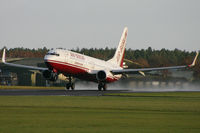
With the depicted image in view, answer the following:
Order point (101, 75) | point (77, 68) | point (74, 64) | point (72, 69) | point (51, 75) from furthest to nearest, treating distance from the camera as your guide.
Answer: point (101, 75), point (77, 68), point (74, 64), point (72, 69), point (51, 75)

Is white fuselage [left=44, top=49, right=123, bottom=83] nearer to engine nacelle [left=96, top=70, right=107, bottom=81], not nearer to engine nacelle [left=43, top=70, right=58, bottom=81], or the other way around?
engine nacelle [left=96, top=70, right=107, bottom=81]

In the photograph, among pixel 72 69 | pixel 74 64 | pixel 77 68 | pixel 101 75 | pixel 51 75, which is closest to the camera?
pixel 51 75

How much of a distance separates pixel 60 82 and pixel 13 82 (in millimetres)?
10717

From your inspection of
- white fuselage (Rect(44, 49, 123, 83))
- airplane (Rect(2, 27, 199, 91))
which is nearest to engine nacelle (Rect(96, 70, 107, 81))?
airplane (Rect(2, 27, 199, 91))

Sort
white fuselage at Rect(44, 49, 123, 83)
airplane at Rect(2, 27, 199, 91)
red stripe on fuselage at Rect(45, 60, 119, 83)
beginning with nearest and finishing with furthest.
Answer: red stripe on fuselage at Rect(45, 60, 119, 83) < white fuselage at Rect(44, 49, 123, 83) < airplane at Rect(2, 27, 199, 91)

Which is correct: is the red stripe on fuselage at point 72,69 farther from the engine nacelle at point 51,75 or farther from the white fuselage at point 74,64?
the engine nacelle at point 51,75

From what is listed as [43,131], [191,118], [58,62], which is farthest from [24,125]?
[58,62]

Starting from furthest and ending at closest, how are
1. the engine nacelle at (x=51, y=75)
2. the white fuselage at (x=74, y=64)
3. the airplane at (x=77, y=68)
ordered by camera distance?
the engine nacelle at (x=51, y=75) < the airplane at (x=77, y=68) < the white fuselage at (x=74, y=64)

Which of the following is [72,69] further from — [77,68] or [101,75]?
[101,75]

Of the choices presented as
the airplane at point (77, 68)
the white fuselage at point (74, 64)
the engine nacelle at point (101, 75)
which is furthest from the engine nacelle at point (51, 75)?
the engine nacelle at point (101, 75)

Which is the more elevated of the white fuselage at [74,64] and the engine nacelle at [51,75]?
the white fuselage at [74,64]

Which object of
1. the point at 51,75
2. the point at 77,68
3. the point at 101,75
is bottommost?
the point at 101,75

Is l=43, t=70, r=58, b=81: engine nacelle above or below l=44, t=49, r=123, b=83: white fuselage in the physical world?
below

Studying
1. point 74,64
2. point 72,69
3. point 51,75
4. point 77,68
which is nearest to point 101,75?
point 77,68
